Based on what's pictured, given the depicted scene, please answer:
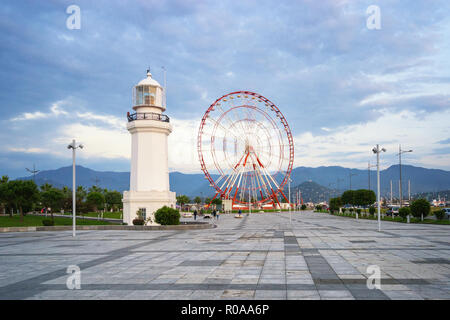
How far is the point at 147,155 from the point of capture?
1268 inches

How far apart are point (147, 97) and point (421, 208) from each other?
25484 millimetres

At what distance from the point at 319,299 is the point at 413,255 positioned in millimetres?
7184

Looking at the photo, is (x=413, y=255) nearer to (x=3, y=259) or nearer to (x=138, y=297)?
(x=138, y=297)

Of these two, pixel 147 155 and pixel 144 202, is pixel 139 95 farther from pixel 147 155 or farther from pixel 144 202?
pixel 144 202

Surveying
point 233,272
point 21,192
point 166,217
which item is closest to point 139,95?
point 166,217

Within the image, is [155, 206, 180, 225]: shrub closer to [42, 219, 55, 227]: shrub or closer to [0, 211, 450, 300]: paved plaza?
[42, 219, 55, 227]: shrub

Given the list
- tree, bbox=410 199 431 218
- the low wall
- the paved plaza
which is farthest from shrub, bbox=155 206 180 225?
tree, bbox=410 199 431 218

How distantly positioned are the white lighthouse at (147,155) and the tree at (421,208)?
69.5 ft

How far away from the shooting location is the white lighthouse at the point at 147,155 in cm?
3133

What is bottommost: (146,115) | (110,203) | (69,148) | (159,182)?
(110,203)

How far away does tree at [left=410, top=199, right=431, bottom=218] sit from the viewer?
32.8m

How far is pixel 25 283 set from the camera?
9086 mm

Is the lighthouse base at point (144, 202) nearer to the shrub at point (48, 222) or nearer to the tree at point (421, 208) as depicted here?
the shrub at point (48, 222)
